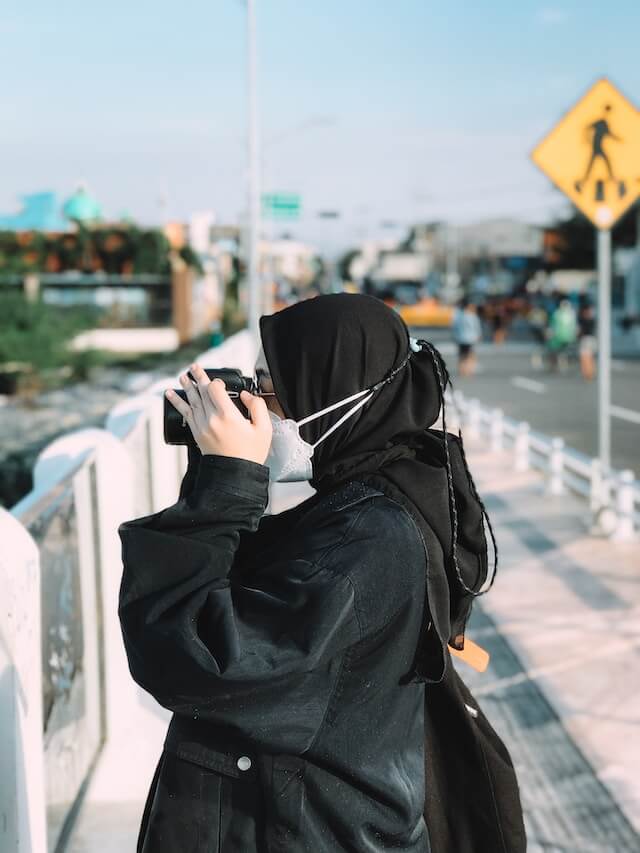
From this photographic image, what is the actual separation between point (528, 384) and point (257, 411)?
21.4 m

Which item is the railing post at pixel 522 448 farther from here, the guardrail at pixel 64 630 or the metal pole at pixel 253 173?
the metal pole at pixel 253 173

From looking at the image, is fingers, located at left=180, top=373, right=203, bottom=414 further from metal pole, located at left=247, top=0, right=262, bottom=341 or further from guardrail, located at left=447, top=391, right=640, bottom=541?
metal pole, located at left=247, top=0, right=262, bottom=341

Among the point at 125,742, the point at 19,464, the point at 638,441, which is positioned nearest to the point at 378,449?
the point at 125,742

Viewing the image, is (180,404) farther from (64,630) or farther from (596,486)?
(596,486)

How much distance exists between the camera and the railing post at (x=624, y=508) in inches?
300

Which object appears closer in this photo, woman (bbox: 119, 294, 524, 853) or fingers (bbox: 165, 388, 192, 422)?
woman (bbox: 119, 294, 524, 853)

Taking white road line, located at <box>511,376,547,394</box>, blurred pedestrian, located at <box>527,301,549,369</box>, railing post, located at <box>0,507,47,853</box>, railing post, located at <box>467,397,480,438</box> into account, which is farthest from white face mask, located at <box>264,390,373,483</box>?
blurred pedestrian, located at <box>527,301,549,369</box>

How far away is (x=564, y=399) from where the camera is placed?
19094 millimetres

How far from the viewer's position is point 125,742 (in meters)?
4.18

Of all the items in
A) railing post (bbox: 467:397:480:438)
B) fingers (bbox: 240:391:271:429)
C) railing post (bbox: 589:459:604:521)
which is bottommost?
railing post (bbox: 467:397:480:438)

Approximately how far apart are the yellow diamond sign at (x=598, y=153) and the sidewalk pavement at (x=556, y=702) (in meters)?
2.27

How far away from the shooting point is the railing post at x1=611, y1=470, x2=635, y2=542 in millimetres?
7629

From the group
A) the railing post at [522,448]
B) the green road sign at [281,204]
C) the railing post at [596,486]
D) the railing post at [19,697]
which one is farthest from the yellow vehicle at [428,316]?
the railing post at [19,697]

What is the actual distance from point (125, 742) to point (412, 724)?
2.64 metres
